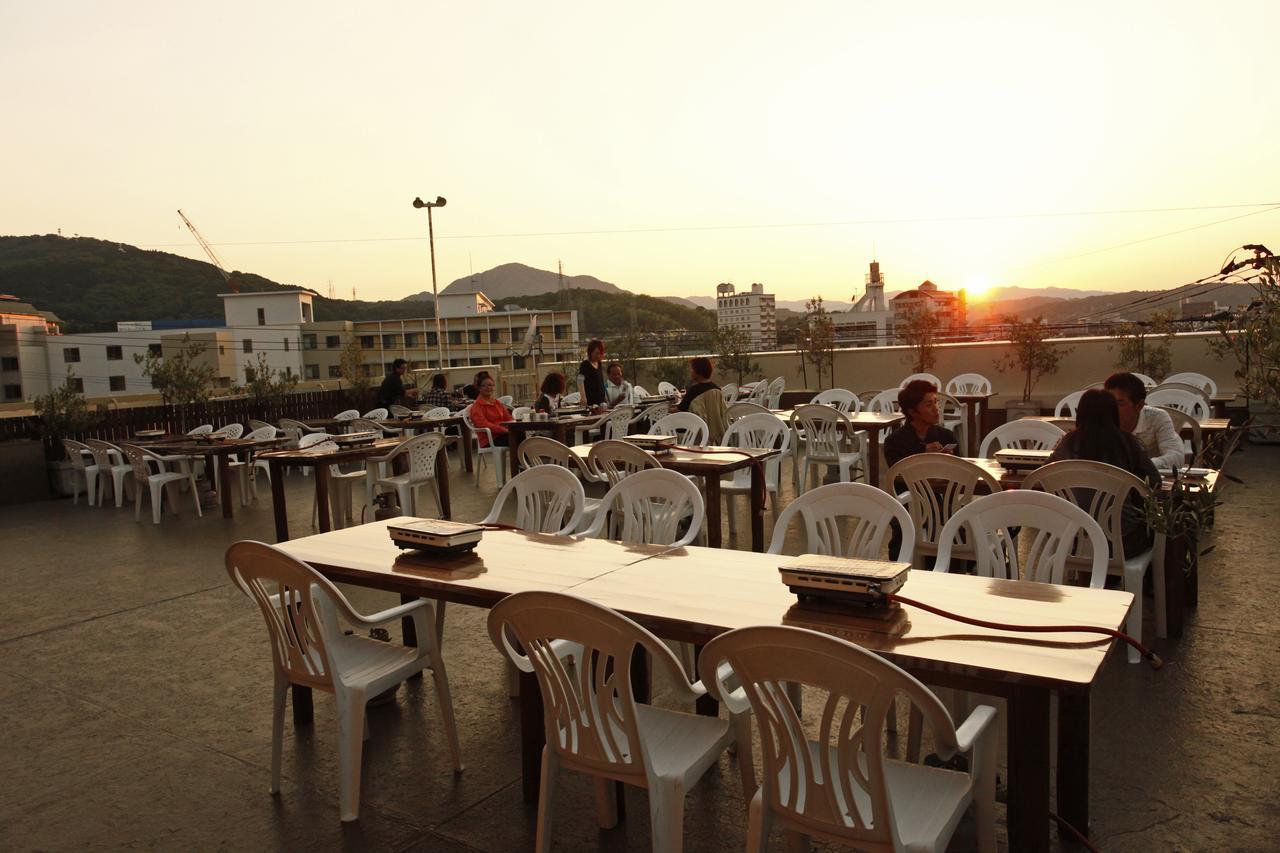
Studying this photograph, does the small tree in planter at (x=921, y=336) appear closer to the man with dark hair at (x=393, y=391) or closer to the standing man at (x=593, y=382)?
the standing man at (x=593, y=382)

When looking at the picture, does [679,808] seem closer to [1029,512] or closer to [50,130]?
[1029,512]

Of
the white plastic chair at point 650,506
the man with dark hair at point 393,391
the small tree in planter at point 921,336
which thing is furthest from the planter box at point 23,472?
the small tree in planter at point 921,336

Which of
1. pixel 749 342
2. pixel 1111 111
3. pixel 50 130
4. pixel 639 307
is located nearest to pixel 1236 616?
pixel 1111 111

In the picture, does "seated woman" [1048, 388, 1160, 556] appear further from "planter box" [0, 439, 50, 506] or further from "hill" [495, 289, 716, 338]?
"hill" [495, 289, 716, 338]

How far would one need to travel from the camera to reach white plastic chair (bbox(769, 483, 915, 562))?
2902 millimetres

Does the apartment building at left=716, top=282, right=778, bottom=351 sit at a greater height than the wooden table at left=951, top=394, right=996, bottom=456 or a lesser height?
greater

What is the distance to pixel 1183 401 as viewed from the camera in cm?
700

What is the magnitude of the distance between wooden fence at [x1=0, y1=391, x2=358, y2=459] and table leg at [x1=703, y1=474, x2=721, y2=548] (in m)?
8.03

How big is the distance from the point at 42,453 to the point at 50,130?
28.6 ft

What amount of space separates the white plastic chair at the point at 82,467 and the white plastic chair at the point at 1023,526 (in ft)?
31.0

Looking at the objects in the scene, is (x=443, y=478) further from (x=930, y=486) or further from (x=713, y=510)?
(x=930, y=486)

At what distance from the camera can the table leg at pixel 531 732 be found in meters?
2.41

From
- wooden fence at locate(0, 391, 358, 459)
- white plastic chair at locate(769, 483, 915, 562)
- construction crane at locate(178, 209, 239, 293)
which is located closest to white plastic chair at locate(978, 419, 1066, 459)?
white plastic chair at locate(769, 483, 915, 562)

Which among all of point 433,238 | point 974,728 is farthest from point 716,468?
point 433,238
